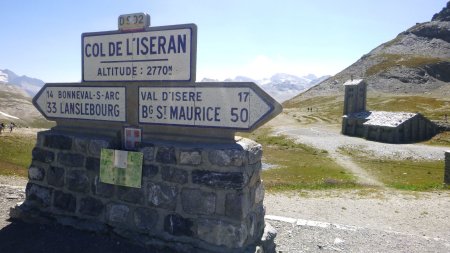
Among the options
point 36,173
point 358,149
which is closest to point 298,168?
point 358,149

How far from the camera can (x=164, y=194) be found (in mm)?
6598

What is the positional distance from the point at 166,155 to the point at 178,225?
1215 millimetres

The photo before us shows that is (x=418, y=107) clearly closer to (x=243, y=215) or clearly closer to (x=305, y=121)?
(x=305, y=121)

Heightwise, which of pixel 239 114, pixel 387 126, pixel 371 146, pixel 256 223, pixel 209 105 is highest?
pixel 209 105

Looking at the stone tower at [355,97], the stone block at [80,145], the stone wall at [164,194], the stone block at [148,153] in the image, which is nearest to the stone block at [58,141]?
the stone wall at [164,194]

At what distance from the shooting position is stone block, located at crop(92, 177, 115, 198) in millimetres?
7156

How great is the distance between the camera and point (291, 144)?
52.8m

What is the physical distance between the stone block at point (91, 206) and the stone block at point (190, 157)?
2.06 m

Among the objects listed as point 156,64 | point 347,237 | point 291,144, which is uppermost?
point 156,64

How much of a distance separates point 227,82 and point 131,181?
252 cm

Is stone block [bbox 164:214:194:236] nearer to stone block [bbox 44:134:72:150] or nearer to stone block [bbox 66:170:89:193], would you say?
stone block [bbox 66:170:89:193]

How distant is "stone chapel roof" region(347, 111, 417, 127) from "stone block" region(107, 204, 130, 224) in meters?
55.3

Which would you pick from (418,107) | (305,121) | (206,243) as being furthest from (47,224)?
(418,107)

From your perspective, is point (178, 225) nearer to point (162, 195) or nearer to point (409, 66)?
point (162, 195)
